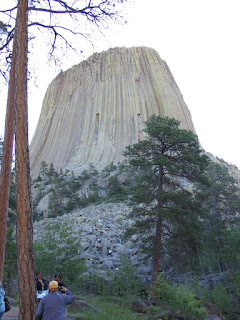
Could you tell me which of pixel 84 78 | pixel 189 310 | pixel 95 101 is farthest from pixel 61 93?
pixel 189 310

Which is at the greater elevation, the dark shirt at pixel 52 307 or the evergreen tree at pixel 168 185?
the evergreen tree at pixel 168 185

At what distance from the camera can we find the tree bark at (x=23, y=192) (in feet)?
15.9

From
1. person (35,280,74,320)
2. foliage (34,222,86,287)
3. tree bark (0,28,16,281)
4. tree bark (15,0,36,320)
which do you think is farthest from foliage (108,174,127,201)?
person (35,280,74,320)

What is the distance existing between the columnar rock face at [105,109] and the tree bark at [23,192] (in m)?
35.9

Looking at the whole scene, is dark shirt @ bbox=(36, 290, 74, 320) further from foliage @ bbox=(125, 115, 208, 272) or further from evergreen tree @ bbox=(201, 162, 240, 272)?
evergreen tree @ bbox=(201, 162, 240, 272)

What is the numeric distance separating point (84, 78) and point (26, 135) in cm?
5250

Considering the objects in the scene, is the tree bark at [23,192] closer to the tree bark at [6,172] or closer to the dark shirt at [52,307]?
the dark shirt at [52,307]

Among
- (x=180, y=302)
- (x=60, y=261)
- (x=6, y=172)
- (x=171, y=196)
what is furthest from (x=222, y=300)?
(x=6, y=172)

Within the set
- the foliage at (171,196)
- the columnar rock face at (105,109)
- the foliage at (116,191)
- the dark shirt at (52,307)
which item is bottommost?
the dark shirt at (52,307)

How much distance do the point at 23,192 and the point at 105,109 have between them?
150 ft

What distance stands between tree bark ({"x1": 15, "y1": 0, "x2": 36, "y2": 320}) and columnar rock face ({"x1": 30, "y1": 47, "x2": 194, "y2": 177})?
118ft

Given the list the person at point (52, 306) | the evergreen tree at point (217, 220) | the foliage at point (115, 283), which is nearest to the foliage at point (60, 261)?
the foliage at point (115, 283)

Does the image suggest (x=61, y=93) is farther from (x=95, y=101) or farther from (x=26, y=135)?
(x=26, y=135)

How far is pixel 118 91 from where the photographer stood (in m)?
51.3
